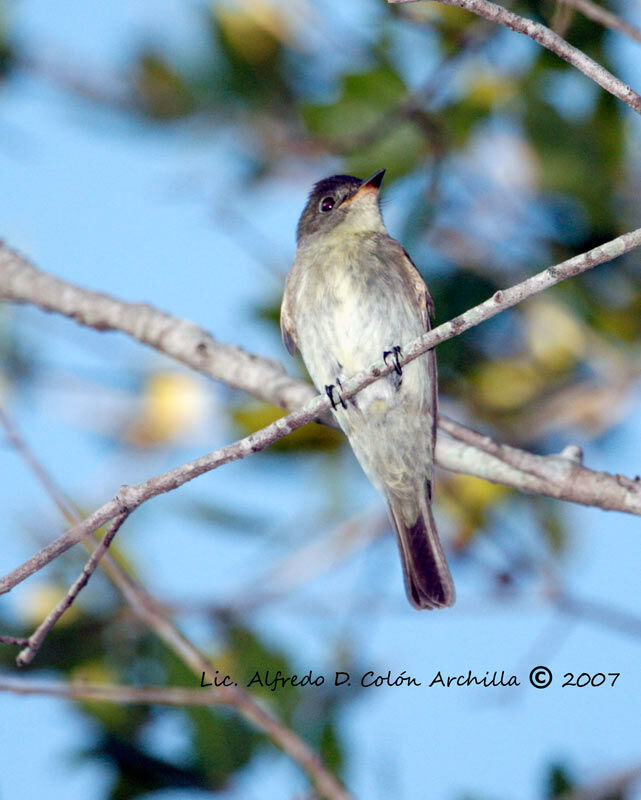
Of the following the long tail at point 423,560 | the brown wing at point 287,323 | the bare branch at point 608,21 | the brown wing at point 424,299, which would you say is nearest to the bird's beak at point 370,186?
the brown wing at point 424,299

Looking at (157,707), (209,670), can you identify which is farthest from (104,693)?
(157,707)

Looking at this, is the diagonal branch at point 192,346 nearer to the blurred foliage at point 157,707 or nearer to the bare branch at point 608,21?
the blurred foliage at point 157,707

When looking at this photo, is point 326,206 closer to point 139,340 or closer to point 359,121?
point 359,121

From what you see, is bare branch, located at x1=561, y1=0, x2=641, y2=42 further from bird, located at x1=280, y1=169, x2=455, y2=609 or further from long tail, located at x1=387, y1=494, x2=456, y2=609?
long tail, located at x1=387, y1=494, x2=456, y2=609

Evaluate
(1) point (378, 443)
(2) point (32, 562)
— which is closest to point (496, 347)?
(1) point (378, 443)

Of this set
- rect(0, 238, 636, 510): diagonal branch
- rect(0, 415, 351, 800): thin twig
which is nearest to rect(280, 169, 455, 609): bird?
rect(0, 238, 636, 510): diagonal branch

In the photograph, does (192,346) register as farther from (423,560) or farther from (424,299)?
(423,560)

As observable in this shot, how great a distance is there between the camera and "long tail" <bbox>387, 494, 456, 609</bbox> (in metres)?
4.04

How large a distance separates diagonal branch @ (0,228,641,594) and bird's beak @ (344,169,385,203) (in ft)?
4.14

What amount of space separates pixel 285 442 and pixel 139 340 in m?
1.22

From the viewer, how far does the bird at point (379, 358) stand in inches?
159

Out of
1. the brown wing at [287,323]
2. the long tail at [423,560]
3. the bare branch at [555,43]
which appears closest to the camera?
the bare branch at [555,43]

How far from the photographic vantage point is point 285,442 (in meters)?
4.85

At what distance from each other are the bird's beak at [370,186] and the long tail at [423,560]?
133 cm
